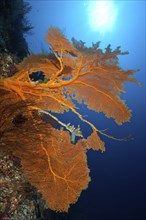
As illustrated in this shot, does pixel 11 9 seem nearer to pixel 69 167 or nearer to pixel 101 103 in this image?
pixel 101 103

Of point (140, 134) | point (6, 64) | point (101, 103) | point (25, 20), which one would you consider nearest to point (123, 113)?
point (101, 103)

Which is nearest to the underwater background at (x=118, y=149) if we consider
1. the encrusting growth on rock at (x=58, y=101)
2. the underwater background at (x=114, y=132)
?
the underwater background at (x=114, y=132)

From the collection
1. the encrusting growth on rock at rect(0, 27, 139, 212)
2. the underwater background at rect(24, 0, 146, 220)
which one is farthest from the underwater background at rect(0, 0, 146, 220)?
the encrusting growth on rock at rect(0, 27, 139, 212)

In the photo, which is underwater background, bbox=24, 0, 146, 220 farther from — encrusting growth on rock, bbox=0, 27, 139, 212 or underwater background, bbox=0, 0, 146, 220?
encrusting growth on rock, bbox=0, 27, 139, 212

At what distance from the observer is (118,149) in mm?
52188

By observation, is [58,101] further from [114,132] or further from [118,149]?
[114,132]

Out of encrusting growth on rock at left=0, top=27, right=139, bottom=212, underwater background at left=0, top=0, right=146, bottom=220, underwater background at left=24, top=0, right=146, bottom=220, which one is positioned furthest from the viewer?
underwater background at left=24, top=0, right=146, bottom=220

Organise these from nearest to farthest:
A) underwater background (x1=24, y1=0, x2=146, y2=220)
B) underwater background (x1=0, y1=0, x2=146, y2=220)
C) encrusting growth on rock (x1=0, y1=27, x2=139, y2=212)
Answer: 1. encrusting growth on rock (x1=0, y1=27, x2=139, y2=212)
2. underwater background (x1=0, y1=0, x2=146, y2=220)
3. underwater background (x1=24, y1=0, x2=146, y2=220)

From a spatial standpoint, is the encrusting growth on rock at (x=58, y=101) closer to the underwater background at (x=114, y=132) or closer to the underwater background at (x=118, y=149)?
the underwater background at (x=114, y=132)

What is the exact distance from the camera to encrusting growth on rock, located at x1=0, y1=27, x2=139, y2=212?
3.81 metres

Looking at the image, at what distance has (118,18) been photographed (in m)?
125

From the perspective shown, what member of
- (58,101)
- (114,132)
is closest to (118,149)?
(114,132)

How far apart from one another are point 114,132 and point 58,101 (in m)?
63.8

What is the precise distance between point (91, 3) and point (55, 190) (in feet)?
359
